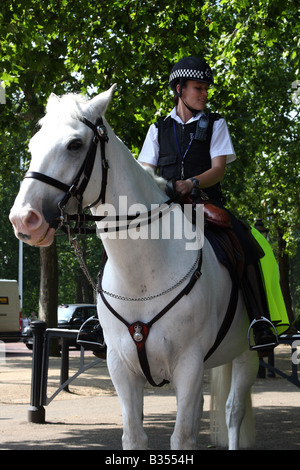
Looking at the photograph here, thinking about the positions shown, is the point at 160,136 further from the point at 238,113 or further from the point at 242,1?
the point at 238,113

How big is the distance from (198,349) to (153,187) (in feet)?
3.63

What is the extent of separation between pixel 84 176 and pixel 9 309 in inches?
1193

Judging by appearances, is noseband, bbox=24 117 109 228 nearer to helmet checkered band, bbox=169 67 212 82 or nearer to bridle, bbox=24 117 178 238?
bridle, bbox=24 117 178 238

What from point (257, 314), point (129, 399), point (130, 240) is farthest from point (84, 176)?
point (257, 314)

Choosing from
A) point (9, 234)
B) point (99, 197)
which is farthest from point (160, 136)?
point (9, 234)

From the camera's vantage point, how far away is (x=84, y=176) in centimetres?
394

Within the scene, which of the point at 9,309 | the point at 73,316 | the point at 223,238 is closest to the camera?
the point at 223,238

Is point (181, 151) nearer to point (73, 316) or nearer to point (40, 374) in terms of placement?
point (40, 374)

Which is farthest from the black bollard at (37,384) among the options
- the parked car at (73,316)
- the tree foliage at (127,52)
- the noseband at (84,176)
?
the parked car at (73,316)

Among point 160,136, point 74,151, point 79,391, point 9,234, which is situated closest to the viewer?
point 74,151

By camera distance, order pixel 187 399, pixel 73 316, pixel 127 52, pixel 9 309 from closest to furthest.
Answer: pixel 187 399
pixel 127 52
pixel 73 316
pixel 9 309

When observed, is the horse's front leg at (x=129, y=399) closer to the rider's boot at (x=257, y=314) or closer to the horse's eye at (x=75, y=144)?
the rider's boot at (x=257, y=314)

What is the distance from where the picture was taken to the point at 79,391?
572 inches

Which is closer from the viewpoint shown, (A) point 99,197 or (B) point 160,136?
(A) point 99,197
